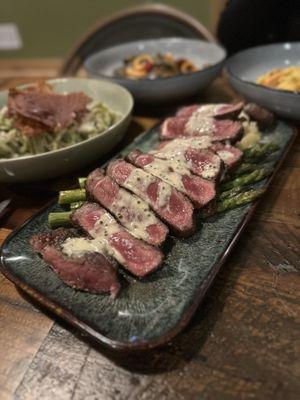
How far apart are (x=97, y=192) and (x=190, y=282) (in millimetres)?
724

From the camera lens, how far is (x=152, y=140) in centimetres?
281

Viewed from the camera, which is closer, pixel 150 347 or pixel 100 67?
pixel 150 347

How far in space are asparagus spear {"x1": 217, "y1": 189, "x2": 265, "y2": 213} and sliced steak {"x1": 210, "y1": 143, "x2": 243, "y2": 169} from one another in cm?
26

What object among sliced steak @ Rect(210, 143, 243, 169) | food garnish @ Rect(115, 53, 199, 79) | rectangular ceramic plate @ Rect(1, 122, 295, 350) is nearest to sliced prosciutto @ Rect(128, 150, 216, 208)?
rectangular ceramic plate @ Rect(1, 122, 295, 350)

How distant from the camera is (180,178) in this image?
2137 millimetres

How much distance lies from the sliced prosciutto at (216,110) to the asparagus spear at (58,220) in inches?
49.3

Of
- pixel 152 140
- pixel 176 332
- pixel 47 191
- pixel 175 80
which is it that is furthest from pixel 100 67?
pixel 176 332

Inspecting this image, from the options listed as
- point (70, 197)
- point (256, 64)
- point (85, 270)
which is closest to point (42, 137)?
point (70, 197)

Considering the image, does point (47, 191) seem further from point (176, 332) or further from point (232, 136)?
point (176, 332)

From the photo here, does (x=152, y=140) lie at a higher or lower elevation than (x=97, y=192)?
lower

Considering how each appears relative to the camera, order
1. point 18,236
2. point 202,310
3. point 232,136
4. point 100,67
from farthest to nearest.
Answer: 1. point 100,67
2. point 232,136
3. point 18,236
4. point 202,310

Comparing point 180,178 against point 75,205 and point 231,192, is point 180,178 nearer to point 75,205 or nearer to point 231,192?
point 231,192

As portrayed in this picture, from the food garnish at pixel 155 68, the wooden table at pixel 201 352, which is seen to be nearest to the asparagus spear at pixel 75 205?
the wooden table at pixel 201 352

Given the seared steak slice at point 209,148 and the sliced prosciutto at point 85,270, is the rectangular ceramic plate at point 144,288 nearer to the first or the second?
the sliced prosciutto at point 85,270
